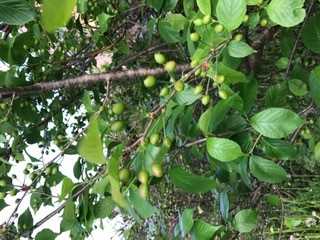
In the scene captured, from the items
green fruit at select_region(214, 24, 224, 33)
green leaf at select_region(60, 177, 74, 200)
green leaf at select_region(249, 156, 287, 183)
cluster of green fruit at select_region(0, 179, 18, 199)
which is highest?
green fruit at select_region(214, 24, 224, 33)

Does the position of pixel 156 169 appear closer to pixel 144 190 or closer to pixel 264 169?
pixel 144 190

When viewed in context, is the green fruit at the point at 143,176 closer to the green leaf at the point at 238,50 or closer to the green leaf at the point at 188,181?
the green leaf at the point at 188,181

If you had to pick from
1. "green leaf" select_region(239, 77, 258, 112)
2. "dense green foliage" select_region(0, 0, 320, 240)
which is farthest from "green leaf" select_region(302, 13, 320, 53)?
"green leaf" select_region(239, 77, 258, 112)

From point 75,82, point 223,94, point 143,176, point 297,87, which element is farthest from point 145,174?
point 297,87

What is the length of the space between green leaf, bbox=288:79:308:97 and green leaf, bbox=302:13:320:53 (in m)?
→ 0.06

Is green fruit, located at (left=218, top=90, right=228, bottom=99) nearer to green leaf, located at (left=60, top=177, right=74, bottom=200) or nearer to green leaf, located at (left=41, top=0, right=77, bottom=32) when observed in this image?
green leaf, located at (left=60, top=177, right=74, bottom=200)

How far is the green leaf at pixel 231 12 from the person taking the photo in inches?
18.0

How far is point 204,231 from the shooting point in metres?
0.55

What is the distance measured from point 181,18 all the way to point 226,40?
0.16 meters

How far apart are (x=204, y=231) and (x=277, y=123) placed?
145 mm

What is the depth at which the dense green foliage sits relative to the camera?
1.60 ft

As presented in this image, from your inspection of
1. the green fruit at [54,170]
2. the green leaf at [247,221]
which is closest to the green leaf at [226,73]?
the green leaf at [247,221]

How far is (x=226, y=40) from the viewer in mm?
521

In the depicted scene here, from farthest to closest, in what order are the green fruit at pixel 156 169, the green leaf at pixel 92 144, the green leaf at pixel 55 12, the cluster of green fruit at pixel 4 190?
the cluster of green fruit at pixel 4 190 → the green fruit at pixel 156 169 → the green leaf at pixel 92 144 → the green leaf at pixel 55 12
